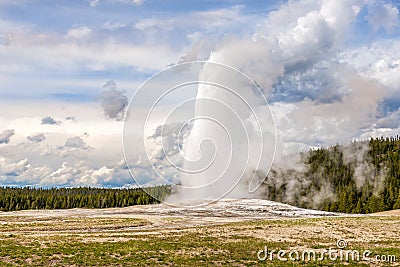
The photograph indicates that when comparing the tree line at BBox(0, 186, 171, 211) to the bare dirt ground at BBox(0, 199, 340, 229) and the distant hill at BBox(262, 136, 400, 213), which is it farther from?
the bare dirt ground at BBox(0, 199, 340, 229)

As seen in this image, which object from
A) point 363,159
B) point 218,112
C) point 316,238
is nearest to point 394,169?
point 363,159

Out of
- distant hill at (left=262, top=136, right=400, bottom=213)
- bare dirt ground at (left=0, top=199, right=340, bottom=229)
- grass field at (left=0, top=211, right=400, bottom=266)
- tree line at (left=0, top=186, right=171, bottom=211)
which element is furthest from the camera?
tree line at (left=0, top=186, right=171, bottom=211)

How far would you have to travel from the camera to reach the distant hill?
14962 centimetres

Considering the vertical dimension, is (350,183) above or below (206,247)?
above

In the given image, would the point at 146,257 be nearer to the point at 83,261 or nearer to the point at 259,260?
the point at 83,261

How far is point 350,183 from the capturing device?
173125mm

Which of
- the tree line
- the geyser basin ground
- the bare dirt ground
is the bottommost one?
the tree line

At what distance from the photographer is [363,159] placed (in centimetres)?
19175

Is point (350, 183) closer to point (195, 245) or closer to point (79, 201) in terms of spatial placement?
point (79, 201)

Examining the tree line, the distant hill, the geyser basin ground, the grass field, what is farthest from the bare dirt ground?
the tree line

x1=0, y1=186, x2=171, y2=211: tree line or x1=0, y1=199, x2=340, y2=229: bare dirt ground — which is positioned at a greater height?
x1=0, y1=199, x2=340, y2=229: bare dirt ground

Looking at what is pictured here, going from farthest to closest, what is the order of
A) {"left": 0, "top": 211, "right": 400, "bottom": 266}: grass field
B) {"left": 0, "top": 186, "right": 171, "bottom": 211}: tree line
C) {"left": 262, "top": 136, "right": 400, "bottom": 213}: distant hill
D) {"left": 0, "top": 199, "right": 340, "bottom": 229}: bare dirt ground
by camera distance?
{"left": 0, "top": 186, "right": 171, "bottom": 211}: tree line → {"left": 262, "top": 136, "right": 400, "bottom": 213}: distant hill → {"left": 0, "top": 199, "right": 340, "bottom": 229}: bare dirt ground → {"left": 0, "top": 211, "right": 400, "bottom": 266}: grass field

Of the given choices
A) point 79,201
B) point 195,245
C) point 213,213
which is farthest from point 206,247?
point 79,201

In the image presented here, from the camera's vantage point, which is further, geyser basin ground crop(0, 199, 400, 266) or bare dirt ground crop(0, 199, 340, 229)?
bare dirt ground crop(0, 199, 340, 229)
